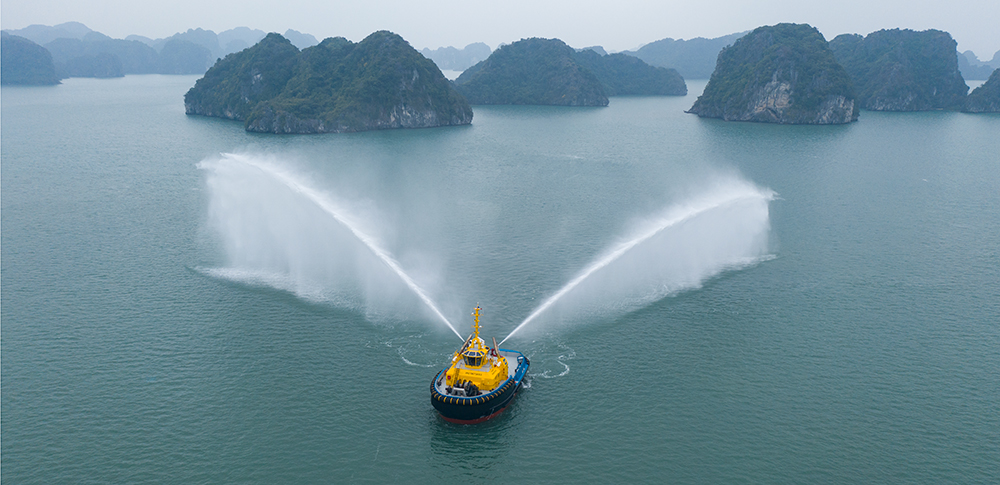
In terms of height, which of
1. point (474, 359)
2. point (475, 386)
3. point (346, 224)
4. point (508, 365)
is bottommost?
point (508, 365)

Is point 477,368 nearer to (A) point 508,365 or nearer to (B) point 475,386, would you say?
(B) point 475,386

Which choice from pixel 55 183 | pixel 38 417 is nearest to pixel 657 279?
pixel 38 417

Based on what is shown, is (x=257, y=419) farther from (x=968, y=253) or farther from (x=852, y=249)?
(x=968, y=253)

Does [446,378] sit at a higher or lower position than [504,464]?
higher

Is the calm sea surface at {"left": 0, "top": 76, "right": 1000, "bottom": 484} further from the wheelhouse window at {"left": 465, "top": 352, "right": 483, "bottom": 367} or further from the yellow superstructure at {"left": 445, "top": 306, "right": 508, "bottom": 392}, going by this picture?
the wheelhouse window at {"left": 465, "top": 352, "right": 483, "bottom": 367}

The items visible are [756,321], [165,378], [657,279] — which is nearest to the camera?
[165,378]

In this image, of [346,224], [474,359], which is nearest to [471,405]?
[474,359]
